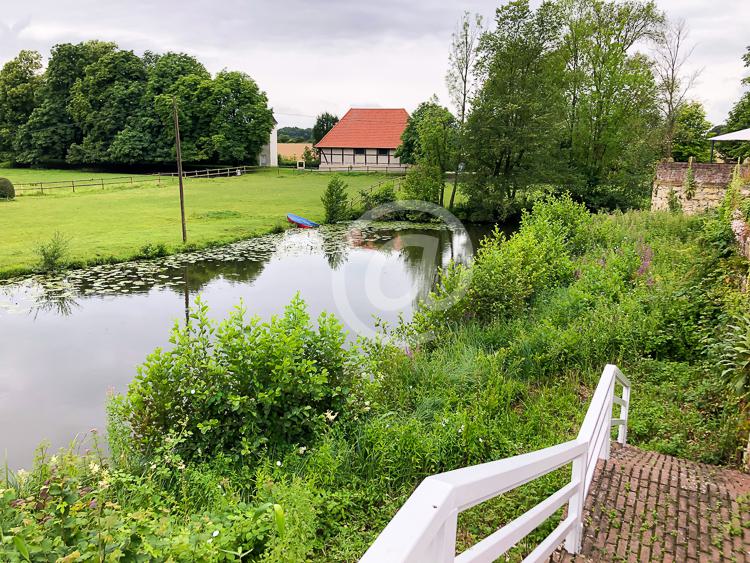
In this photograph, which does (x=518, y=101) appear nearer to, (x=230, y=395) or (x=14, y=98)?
(x=230, y=395)

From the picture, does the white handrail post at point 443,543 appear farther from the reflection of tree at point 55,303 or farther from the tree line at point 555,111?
the tree line at point 555,111

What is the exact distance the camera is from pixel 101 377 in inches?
368

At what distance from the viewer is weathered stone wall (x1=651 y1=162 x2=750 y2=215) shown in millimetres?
18562

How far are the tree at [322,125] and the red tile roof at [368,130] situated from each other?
8.62 meters

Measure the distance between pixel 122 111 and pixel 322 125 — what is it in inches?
966

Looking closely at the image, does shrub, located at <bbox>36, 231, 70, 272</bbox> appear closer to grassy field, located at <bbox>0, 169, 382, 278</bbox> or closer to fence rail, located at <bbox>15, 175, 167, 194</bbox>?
grassy field, located at <bbox>0, 169, 382, 278</bbox>

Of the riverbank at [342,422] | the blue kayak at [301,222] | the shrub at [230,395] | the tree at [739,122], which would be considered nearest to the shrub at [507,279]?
the riverbank at [342,422]

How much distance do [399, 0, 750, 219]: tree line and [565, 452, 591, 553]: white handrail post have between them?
94.7 ft

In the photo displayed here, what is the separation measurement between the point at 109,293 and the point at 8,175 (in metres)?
41.4

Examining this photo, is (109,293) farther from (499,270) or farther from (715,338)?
(715,338)

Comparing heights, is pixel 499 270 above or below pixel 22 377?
above

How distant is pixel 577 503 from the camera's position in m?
2.96

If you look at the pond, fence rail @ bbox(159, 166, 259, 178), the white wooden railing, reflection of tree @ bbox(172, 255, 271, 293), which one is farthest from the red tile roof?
the white wooden railing

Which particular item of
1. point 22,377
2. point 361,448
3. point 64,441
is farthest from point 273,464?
point 22,377
